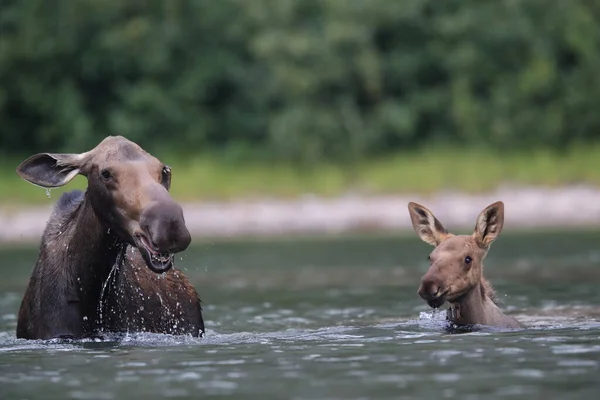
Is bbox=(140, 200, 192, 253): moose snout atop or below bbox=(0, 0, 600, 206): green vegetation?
below

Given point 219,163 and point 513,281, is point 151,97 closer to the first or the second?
point 219,163

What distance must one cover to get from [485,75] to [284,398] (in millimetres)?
36252

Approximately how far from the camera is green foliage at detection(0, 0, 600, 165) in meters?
42.1

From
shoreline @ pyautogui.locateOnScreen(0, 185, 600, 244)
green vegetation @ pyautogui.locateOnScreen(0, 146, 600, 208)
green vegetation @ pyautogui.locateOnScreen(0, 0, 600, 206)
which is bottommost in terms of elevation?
shoreline @ pyautogui.locateOnScreen(0, 185, 600, 244)

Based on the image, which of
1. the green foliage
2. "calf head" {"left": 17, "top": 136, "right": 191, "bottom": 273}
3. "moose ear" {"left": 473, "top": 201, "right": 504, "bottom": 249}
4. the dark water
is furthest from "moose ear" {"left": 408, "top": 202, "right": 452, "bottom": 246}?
the green foliage

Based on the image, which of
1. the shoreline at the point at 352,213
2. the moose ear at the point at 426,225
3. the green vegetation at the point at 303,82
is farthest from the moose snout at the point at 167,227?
the green vegetation at the point at 303,82

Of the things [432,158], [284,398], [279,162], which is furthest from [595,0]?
[284,398]

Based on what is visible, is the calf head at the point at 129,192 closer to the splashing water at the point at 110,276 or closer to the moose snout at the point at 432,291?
the splashing water at the point at 110,276

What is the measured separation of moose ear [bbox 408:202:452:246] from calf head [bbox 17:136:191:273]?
312cm

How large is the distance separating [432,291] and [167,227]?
9.07 ft

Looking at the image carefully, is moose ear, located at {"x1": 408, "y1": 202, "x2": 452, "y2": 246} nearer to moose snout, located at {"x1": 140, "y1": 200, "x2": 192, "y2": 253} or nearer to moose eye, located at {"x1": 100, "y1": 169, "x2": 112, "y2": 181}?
moose eye, located at {"x1": 100, "y1": 169, "x2": 112, "y2": 181}

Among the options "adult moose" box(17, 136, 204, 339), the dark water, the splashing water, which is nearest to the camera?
the dark water

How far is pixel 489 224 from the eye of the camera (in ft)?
40.1

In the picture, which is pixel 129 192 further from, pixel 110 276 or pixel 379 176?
pixel 379 176
